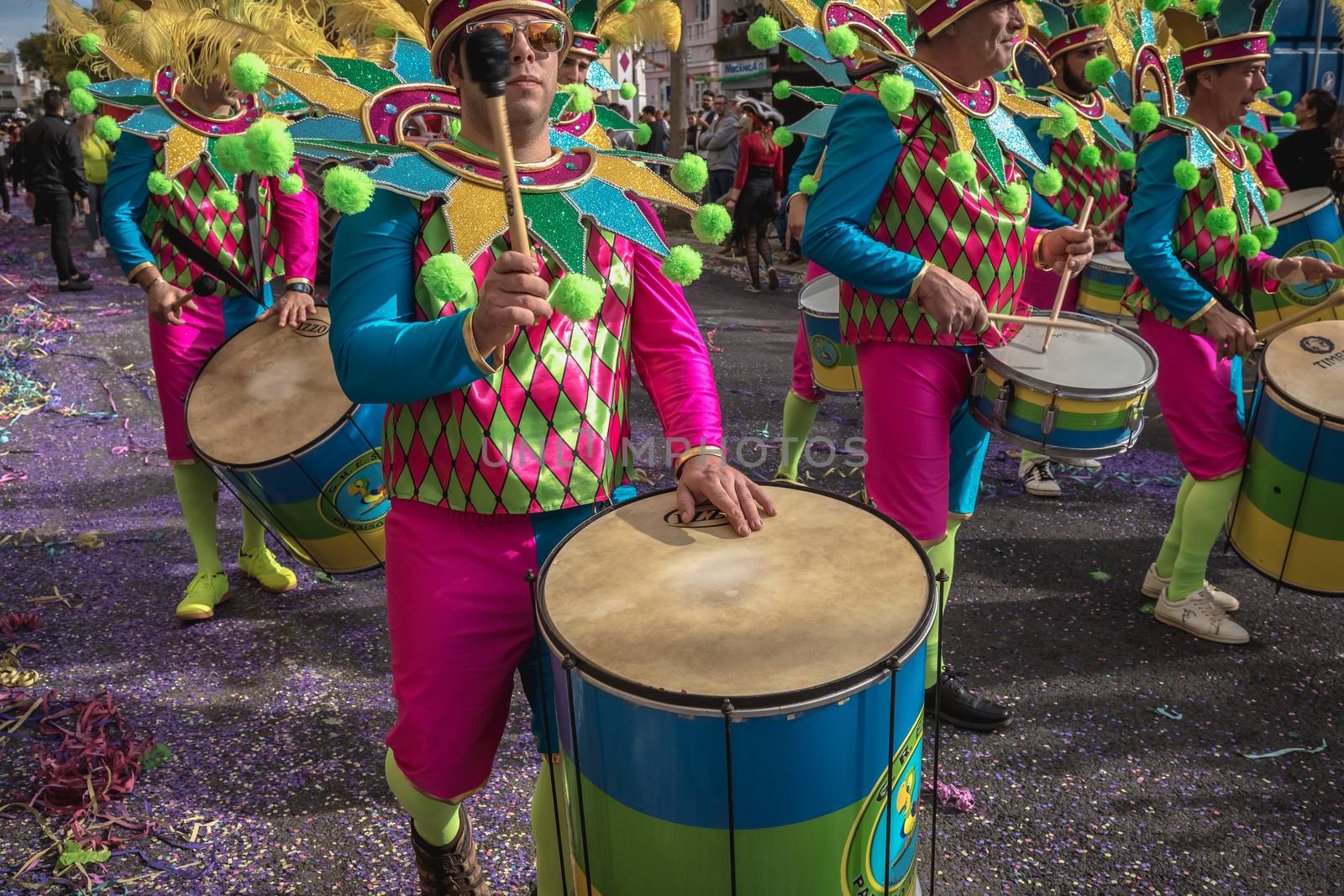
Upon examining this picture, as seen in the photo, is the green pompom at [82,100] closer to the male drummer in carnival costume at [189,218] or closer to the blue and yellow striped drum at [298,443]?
the male drummer in carnival costume at [189,218]

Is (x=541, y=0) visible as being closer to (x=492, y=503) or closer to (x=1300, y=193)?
(x=492, y=503)

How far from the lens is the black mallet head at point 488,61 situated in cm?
127

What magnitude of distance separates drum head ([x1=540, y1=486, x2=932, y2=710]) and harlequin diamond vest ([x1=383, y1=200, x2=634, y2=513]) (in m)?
0.12

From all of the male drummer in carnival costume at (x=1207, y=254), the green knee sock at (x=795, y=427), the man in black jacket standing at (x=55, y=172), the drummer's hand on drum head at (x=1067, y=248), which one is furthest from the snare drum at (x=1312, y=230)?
the man in black jacket standing at (x=55, y=172)

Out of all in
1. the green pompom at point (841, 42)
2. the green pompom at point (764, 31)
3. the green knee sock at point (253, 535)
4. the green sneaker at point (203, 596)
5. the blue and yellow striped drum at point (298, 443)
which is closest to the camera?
the green pompom at point (841, 42)

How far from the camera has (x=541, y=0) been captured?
149cm

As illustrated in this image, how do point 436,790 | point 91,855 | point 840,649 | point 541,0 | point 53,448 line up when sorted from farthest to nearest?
point 53,448, point 91,855, point 436,790, point 541,0, point 840,649

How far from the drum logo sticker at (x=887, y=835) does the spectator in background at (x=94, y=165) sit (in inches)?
195

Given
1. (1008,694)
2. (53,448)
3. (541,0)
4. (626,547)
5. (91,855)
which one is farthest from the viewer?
(53,448)

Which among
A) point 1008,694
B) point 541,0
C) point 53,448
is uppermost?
point 541,0

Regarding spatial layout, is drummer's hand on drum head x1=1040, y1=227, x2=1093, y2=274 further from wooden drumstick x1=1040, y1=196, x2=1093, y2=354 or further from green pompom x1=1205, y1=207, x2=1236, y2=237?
green pompom x1=1205, y1=207, x2=1236, y2=237

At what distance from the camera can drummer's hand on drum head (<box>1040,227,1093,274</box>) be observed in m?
2.62

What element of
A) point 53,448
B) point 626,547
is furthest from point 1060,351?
point 53,448

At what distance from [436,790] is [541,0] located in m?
1.30
